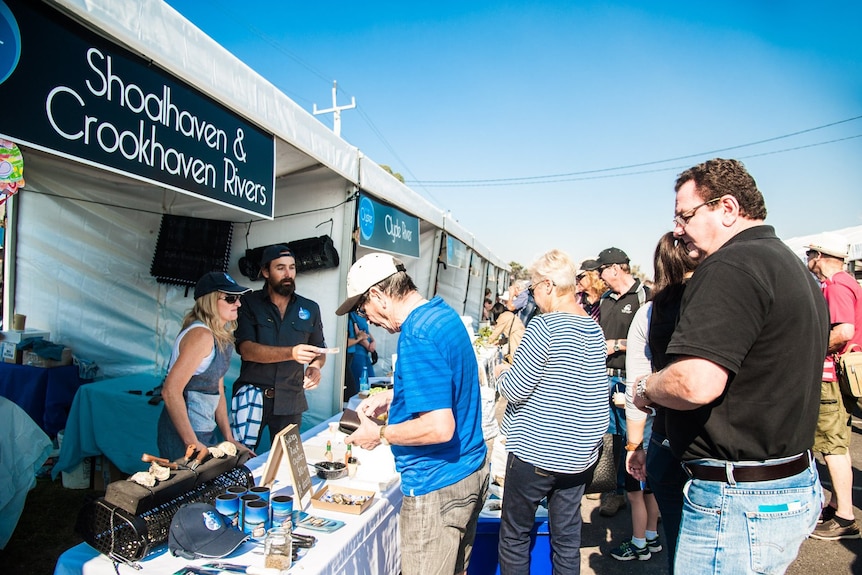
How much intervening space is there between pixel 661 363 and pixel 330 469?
1.58m

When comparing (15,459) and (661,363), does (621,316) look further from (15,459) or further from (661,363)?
(15,459)

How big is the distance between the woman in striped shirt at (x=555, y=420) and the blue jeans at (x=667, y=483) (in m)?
0.32

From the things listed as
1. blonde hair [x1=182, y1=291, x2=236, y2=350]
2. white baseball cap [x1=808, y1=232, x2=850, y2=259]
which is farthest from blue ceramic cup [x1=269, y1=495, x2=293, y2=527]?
white baseball cap [x1=808, y1=232, x2=850, y2=259]

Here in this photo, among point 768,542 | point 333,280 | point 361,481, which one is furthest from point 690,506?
point 333,280

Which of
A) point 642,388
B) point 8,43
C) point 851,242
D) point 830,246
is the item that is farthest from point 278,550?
point 851,242

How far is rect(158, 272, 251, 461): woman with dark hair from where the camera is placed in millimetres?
2408

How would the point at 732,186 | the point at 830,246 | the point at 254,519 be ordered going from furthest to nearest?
the point at 830,246
the point at 254,519
the point at 732,186

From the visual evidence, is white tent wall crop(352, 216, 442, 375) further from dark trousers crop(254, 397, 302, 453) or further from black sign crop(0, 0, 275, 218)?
black sign crop(0, 0, 275, 218)

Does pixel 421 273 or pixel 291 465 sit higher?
pixel 421 273

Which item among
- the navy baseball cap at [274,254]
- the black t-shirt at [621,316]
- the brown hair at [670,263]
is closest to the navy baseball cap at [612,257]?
the black t-shirt at [621,316]

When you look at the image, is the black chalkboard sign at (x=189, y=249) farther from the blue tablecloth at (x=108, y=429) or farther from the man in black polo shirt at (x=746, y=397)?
the man in black polo shirt at (x=746, y=397)

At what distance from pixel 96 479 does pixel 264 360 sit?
2178mm

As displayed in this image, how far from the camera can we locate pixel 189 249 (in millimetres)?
4559

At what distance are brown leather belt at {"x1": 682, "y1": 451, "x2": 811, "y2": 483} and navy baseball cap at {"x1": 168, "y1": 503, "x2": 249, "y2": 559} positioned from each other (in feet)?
4.85
